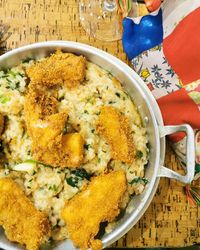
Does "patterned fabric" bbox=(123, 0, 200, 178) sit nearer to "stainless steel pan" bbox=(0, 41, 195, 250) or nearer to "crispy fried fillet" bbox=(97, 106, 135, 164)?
"stainless steel pan" bbox=(0, 41, 195, 250)

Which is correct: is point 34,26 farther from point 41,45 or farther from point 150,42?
point 150,42

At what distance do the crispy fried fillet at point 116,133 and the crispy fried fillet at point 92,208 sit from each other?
0.09 m

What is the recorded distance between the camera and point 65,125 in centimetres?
183

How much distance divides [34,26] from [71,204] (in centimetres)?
83

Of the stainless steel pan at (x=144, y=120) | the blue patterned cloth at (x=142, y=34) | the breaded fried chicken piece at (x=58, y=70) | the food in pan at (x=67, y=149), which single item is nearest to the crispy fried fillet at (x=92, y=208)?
the food in pan at (x=67, y=149)

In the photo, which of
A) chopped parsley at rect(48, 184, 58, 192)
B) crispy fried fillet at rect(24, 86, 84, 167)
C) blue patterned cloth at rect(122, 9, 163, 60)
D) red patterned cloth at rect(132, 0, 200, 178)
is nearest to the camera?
crispy fried fillet at rect(24, 86, 84, 167)

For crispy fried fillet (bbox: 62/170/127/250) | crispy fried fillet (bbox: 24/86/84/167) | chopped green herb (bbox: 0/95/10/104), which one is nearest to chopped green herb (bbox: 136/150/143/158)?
crispy fried fillet (bbox: 62/170/127/250)

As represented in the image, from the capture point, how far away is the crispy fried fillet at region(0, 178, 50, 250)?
5.69 ft

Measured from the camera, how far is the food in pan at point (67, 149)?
176 cm

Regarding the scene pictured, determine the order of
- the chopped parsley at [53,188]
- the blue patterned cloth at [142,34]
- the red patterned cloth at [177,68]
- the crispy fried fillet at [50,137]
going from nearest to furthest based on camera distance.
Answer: the crispy fried fillet at [50,137], the chopped parsley at [53,188], the red patterned cloth at [177,68], the blue patterned cloth at [142,34]

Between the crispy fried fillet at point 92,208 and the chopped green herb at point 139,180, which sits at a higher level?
the chopped green herb at point 139,180

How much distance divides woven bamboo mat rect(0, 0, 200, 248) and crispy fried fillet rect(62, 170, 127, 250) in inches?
11.5

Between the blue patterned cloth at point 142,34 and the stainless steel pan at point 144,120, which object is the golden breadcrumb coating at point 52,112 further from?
the blue patterned cloth at point 142,34

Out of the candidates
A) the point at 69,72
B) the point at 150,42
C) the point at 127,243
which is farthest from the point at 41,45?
the point at 127,243
